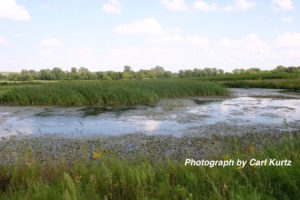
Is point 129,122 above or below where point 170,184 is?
below

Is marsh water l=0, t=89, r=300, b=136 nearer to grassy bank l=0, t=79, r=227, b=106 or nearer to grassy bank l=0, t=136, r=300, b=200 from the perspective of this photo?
grassy bank l=0, t=79, r=227, b=106

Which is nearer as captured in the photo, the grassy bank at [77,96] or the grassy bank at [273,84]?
the grassy bank at [77,96]

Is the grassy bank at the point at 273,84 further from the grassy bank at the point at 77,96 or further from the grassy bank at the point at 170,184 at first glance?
the grassy bank at the point at 170,184

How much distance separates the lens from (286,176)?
2.50m

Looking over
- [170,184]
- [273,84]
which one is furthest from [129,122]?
[273,84]

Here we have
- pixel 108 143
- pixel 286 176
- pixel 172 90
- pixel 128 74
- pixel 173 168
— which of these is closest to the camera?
pixel 286 176

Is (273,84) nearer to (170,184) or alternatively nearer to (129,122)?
(129,122)

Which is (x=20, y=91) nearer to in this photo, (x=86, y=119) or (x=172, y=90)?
(x=86, y=119)

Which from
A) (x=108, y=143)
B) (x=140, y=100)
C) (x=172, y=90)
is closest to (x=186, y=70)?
(x=172, y=90)

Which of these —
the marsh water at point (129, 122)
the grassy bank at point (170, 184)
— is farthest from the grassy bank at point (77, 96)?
the grassy bank at point (170, 184)

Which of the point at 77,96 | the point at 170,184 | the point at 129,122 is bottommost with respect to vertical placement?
the point at 129,122

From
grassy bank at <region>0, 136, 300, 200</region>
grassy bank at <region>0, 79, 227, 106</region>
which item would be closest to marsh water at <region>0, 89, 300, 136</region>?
grassy bank at <region>0, 79, 227, 106</region>

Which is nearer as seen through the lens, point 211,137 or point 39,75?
point 211,137

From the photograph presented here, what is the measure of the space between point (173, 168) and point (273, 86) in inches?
965
